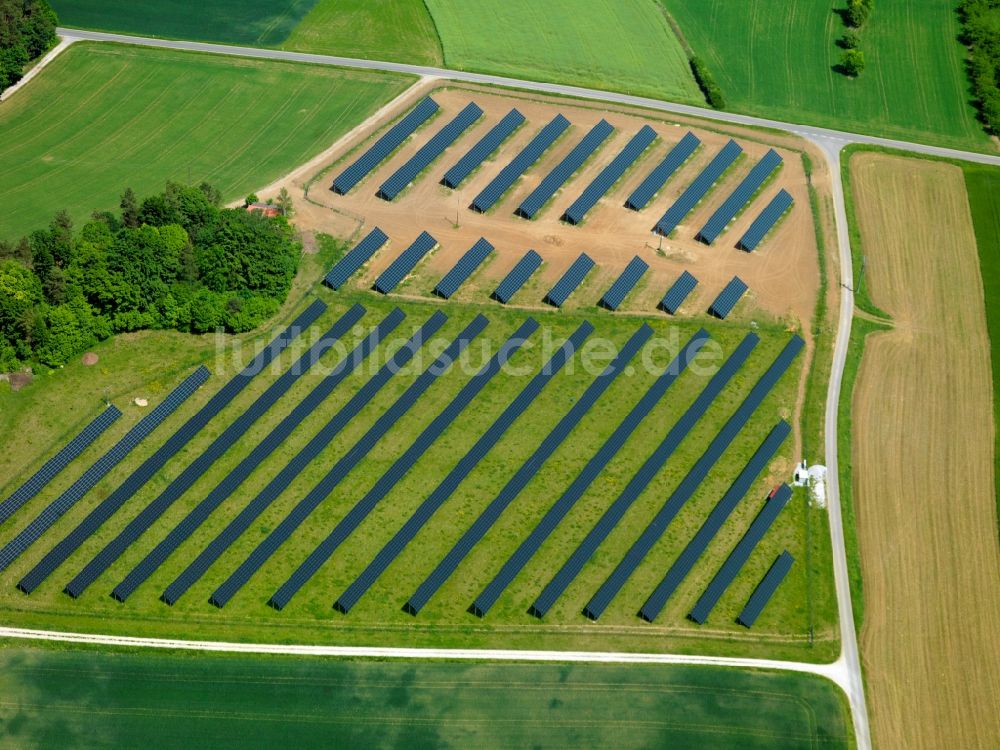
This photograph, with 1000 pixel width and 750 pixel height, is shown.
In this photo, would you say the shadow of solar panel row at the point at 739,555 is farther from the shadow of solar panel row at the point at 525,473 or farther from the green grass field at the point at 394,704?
the shadow of solar panel row at the point at 525,473

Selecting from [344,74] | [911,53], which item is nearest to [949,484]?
[911,53]

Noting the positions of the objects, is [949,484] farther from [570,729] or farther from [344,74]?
[344,74]

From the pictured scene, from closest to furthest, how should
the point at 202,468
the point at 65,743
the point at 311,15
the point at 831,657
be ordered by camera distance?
the point at 65,743 → the point at 831,657 → the point at 202,468 → the point at 311,15

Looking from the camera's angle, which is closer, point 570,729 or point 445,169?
point 570,729

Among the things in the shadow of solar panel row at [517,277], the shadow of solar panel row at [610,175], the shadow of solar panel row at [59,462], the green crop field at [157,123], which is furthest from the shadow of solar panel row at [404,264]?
the shadow of solar panel row at [59,462]

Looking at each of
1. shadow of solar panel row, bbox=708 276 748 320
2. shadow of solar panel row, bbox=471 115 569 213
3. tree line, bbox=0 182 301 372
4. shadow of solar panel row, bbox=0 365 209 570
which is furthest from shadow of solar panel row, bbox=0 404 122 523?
shadow of solar panel row, bbox=708 276 748 320

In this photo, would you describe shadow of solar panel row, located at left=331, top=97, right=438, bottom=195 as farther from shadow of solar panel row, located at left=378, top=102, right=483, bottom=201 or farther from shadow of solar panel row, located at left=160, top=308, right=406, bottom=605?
shadow of solar panel row, located at left=160, top=308, right=406, bottom=605
